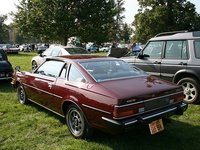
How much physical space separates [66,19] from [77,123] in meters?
17.4

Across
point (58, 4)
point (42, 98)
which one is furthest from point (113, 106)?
point (58, 4)

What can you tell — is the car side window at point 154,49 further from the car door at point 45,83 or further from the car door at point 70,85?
the car door at point 70,85

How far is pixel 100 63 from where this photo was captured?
19.0 ft

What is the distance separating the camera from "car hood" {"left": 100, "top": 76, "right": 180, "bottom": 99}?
4.57 m

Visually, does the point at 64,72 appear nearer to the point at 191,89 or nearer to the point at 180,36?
the point at 191,89

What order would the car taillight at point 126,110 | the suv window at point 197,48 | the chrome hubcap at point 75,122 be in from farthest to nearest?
1. the suv window at point 197,48
2. the chrome hubcap at point 75,122
3. the car taillight at point 126,110

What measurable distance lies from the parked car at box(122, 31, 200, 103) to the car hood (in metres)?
2.38

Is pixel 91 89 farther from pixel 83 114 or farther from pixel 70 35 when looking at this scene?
pixel 70 35

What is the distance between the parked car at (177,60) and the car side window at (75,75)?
3.26 metres

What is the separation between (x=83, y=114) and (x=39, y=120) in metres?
1.85

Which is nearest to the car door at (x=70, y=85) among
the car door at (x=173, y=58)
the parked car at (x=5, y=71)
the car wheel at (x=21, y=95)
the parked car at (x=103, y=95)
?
the parked car at (x=103, y=95)

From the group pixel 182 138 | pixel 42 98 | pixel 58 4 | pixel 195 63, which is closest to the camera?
pixel 182 138

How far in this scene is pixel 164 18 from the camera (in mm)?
42312

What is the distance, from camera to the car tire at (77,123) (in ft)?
16.6
